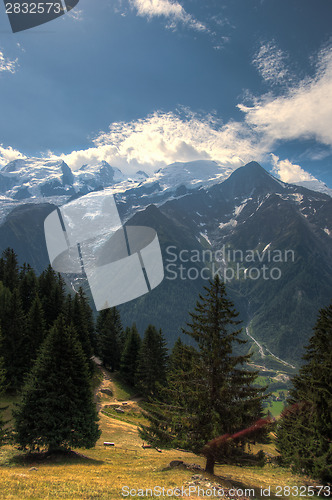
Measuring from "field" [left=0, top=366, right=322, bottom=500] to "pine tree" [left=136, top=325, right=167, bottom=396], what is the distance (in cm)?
2036

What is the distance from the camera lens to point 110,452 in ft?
96.3

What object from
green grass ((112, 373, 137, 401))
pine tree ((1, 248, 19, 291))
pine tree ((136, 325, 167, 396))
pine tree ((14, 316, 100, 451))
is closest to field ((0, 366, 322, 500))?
pine tree ((14, 316, 100, 451))

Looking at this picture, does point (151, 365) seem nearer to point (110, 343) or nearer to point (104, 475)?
point (110, 343)

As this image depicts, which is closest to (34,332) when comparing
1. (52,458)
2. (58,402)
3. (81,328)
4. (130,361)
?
(81,328)

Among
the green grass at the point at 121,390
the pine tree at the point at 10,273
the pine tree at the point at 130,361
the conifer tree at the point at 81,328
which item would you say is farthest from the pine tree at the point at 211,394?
the pine tree at the point at 10,273

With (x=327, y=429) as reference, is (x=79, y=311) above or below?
above

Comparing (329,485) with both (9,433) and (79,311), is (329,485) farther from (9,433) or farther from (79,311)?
(79,311)

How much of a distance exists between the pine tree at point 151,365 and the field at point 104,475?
2036 cm

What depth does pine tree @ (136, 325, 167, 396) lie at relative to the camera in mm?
57625

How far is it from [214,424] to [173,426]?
3332 millimetres

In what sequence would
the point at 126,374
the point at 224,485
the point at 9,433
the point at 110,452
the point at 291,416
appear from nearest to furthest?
the point at 224,485 → the point at 9,433 → the point at 110,452 → the point at 291,416 → the point at 126,374

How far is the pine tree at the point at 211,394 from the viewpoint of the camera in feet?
60.9

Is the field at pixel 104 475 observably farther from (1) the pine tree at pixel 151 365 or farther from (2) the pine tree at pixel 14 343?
(1) the pine tree at pixel 151 365

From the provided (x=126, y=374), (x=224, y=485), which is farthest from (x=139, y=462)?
(x=126, y=374)
